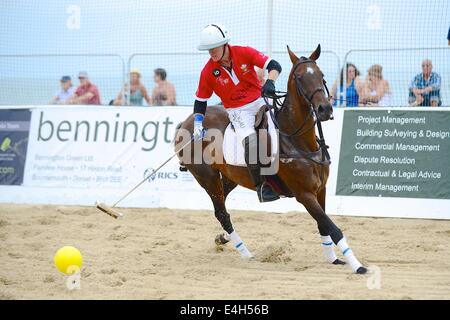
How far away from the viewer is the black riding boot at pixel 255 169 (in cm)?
795

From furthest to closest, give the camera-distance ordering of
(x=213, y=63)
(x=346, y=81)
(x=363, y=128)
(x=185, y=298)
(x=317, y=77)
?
(x=346, y=81), (x=363, y=128), (x=213, y=63), (x=317, y=77), (x=185, y=298)

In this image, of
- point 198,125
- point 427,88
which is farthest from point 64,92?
point 427,88

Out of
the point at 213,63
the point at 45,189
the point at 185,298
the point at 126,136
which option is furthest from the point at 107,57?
the point at 185,298

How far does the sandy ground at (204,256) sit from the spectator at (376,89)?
7.85ft

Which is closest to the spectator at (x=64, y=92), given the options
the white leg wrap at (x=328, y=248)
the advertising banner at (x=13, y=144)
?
the advertising banner at (x=13, y=144)

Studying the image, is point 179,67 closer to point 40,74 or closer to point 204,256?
point 40,74

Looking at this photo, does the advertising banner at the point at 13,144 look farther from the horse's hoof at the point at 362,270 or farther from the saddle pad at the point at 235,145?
the horse's hoof at the point at 362,270

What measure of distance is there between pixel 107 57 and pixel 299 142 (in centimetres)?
765

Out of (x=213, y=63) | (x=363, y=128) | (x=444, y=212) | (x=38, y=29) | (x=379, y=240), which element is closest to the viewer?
(x=213, y=63)

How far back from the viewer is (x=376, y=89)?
12.5 m

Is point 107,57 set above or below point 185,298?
above

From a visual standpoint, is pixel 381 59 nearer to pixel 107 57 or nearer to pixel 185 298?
pixel 107 57

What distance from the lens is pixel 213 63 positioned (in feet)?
26.7

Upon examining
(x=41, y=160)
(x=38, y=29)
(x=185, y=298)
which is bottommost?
(x=185, y=298)
